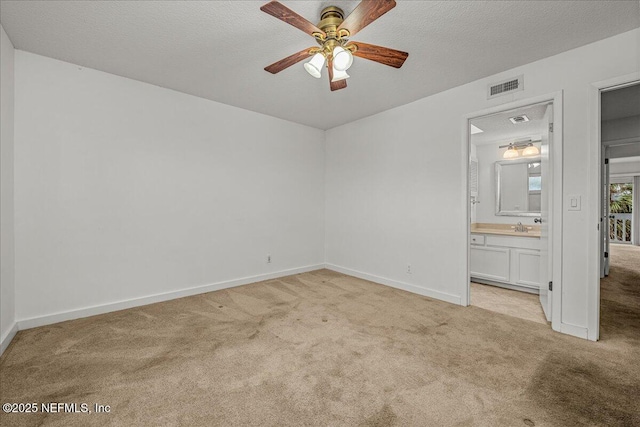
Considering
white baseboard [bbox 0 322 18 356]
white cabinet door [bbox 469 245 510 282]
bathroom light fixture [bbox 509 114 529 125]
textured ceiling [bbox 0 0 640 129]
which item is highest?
textured ceiling [bbox 0 0 640 129]

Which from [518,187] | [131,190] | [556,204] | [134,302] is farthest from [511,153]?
[134,302]

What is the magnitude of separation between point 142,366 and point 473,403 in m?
2.27

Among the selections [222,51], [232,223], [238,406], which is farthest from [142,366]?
[222,51]

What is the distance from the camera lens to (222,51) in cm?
263

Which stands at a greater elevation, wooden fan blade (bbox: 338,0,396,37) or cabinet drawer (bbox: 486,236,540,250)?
wooden fan blade (bbox: 338,0,396,37)

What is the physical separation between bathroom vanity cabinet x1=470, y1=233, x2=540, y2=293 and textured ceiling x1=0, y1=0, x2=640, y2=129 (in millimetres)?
2338

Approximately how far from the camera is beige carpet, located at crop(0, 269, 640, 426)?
1.60m

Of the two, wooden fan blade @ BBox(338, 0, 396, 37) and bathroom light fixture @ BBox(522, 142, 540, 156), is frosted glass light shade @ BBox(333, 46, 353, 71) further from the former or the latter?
bathroom light fixture @ BBox(522, 142, 540, 156)

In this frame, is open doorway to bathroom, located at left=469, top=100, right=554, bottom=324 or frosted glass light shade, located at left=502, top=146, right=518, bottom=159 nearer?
→ open doorway to bathroom, located at left=469, top=100, right=554, bottom=324

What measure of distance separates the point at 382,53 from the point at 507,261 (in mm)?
3511

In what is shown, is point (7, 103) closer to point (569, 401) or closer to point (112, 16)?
point (112, 16)

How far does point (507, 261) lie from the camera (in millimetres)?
4035

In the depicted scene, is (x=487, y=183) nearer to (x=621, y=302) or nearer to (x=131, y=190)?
(x=621, y=302)

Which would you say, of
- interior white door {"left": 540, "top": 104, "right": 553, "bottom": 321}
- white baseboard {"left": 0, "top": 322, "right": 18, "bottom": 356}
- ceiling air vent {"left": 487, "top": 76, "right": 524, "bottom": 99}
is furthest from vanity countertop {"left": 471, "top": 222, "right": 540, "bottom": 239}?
white baseboard {"left": 0, "top": 322, "right": 18, "bottom": 356}
